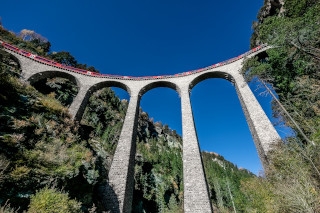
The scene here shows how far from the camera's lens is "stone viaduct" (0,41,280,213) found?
41.6 feet

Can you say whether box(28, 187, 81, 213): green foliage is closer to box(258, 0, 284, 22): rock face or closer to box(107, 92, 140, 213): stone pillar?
box(107, 92, 140, 213): stone pillar

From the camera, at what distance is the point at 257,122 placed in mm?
15242

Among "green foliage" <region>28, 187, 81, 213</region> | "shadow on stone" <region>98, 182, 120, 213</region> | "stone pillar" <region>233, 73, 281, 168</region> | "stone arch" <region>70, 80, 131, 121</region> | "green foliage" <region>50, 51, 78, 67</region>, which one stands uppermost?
"green foliage" <region>50, 51, 78, 67</region>

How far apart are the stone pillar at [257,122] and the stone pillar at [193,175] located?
4.32 metres

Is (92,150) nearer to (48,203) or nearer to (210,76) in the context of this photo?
(48,203)

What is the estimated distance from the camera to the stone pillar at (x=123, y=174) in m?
12.4

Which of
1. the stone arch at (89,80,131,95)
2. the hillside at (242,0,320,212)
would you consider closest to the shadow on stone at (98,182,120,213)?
the hillside at (242,0,320,212)

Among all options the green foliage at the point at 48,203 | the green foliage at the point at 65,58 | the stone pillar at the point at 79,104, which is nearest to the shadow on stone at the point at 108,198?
the green foliage at the point at 48,203

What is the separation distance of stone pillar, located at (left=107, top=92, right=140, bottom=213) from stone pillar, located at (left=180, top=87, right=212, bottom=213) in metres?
3.75

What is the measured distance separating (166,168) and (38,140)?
39093mm

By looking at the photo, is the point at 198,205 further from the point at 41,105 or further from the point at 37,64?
the point at 37,64

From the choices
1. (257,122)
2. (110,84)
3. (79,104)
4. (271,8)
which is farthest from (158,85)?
(271,8)

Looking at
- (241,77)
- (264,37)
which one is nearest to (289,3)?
(264,37)

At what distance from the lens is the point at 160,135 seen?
211 feet
